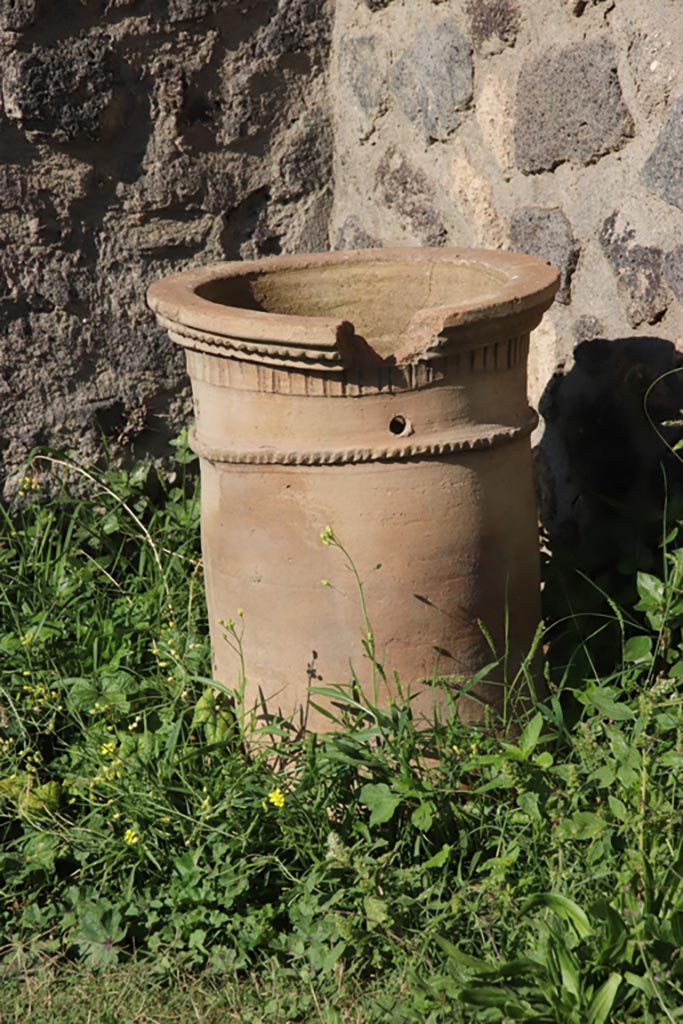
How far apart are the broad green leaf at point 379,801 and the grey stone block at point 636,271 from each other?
116 cm

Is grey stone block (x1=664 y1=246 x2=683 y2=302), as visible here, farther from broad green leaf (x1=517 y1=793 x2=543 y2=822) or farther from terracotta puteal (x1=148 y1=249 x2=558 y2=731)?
broad green leaf (x1=517 y1=793 x2=543 y2=822)

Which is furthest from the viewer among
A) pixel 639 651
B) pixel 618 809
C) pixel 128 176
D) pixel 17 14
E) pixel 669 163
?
pixel 128 176

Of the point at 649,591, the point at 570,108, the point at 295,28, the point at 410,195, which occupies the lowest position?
the point at 649,591

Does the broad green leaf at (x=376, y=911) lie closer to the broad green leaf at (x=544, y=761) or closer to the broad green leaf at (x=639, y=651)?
the broad green leaf at (x=544, y=761)

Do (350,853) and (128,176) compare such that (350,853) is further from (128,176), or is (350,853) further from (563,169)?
(128,176)

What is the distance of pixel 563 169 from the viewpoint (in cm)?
277

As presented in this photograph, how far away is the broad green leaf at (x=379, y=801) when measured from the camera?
6.77 ft

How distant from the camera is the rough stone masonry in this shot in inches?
104

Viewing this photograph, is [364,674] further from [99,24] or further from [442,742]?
[99,24]

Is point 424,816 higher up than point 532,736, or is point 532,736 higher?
point 532,736

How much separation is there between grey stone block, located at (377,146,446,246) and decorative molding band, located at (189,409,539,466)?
3.58 feet

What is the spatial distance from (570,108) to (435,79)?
1.66ft

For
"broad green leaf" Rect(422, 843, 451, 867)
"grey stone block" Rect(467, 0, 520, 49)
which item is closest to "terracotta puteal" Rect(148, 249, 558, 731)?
"broad green leaf" Rect(422, 843, 451, 867)

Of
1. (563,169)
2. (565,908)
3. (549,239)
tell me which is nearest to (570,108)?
(563,169)
